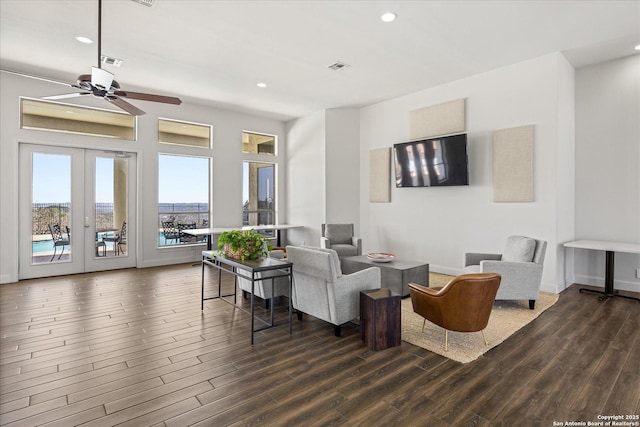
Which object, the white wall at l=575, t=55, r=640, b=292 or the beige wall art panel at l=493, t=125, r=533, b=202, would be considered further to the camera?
the beige wall art panel at l=493, t=125, r=533, b=202

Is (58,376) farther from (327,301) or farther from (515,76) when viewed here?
(515,76)

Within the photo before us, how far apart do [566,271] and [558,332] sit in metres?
2.29

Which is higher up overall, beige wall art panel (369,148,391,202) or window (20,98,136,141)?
window (20,98,136,141)

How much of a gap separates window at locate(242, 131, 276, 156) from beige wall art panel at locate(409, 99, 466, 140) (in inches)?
157

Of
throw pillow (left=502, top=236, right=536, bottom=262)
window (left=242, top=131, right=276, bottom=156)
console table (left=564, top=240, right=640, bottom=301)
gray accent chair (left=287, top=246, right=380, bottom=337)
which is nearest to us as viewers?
gray accent chair (left=287, top=246, right=380, bottom=337)

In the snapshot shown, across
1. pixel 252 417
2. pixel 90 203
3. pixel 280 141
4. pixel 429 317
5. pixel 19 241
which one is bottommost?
pixel 252 417

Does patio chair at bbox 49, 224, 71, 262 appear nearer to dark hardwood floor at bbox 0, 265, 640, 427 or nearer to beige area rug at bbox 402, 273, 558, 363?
dark hardwood floor at bbox 0, 265, 640, 427

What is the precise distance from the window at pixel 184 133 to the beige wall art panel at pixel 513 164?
20.2 feet

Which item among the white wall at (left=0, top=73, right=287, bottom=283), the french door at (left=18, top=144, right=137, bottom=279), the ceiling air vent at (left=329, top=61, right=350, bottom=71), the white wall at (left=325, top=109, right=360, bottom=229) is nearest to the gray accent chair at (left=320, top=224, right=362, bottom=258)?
the white wall at (left=325, top=109, right=360, bottom=229)

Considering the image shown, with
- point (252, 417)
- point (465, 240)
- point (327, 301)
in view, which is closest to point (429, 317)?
point (327, 301)

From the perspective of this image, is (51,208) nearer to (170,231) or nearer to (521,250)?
(170,231)

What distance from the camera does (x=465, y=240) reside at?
6.13 metres

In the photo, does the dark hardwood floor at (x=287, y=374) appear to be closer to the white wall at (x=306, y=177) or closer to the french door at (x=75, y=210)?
the french door at (x=75, y=210)

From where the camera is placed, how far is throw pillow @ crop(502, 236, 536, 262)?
4500 millimetres
